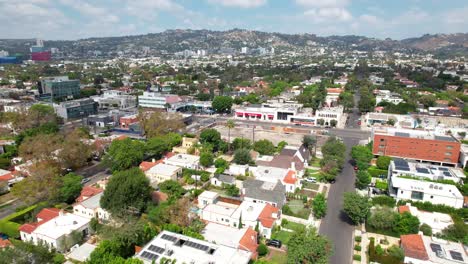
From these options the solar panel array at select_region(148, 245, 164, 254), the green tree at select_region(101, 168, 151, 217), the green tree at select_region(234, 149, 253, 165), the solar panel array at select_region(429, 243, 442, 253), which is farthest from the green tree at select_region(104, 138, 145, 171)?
the solar panel array at select_region(429, 243, 442, 253)

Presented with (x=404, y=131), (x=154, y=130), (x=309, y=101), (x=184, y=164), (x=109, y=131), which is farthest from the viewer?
(x=309, y=101)

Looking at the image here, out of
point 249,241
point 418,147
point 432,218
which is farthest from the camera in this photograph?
point 418,147

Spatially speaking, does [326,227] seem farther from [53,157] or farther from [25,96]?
[25,96]

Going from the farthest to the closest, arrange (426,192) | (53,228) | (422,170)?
(422,170), (426,192), (53,228)

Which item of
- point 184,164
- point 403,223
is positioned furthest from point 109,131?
point 403,223

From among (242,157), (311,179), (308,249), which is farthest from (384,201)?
(242,157)

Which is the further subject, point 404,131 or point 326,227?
point 404,131

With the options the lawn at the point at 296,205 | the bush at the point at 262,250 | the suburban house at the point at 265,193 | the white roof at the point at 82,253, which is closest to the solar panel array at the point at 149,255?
the white roof at the point at 82,253

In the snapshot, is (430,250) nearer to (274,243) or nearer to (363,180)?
(274,243)

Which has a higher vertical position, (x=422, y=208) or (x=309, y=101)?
(x=309, y=101)
